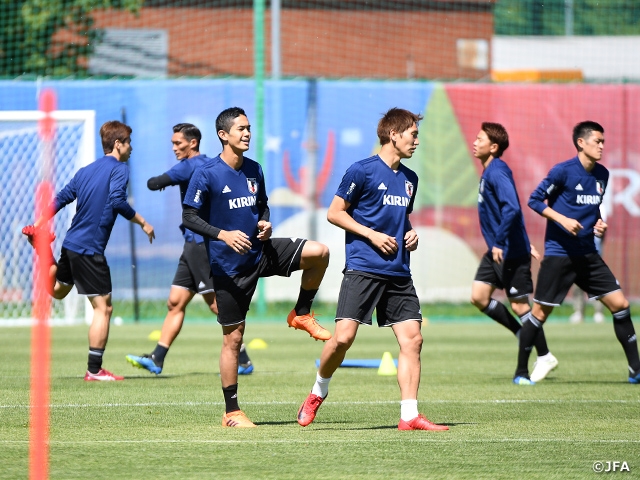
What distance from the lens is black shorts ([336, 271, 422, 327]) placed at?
7.73m

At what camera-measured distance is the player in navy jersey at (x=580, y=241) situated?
424 inches

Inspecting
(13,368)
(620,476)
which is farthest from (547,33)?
(620,476)

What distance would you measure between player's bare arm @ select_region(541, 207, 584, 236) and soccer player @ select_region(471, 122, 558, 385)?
51 cm

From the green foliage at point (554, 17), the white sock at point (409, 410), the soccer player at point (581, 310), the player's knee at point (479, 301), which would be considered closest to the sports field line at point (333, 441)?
→ the white sock at point (409, 410)

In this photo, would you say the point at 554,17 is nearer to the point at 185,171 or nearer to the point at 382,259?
the point at 185,171

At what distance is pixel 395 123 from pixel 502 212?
11.8ft

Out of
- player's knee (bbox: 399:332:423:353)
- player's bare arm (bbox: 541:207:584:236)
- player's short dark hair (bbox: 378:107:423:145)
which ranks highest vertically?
player's short dark hair (bbox: 378:107:423:145)

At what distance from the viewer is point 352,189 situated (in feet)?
25.5

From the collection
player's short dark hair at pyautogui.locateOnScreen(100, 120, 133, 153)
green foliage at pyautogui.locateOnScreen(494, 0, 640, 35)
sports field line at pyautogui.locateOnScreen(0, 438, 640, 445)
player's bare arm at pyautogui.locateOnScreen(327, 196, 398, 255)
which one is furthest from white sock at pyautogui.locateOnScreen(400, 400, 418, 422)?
green foliage at pyautogui.locateOnScreen(494, 0, 640, 35)

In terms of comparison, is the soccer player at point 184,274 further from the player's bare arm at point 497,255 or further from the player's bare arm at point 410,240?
the player's bare arm at point 410,240

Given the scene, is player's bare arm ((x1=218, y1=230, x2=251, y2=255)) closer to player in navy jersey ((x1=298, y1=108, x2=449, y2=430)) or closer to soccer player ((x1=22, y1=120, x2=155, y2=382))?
player in navy jersey ((x1=298, y1=108, x2=449, y2=430))

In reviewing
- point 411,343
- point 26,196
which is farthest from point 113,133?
point 26,196

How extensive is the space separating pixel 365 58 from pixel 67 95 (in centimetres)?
943

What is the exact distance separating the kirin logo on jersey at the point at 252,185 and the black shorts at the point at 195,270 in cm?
326
